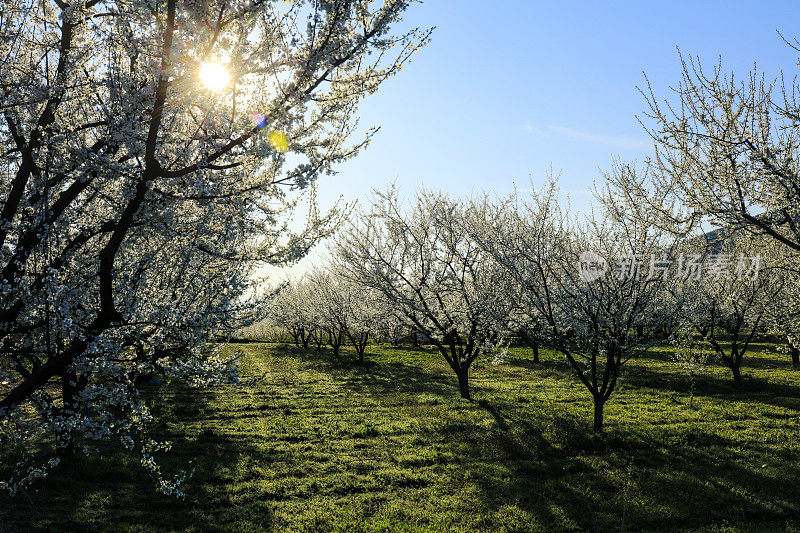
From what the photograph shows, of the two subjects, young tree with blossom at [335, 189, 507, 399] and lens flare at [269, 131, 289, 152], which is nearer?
lens flare at [269, 131, 289, 152]

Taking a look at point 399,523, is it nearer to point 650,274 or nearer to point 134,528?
point 134,528

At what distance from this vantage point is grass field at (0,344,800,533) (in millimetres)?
7938

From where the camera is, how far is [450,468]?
10414mm

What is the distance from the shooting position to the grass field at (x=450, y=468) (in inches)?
313

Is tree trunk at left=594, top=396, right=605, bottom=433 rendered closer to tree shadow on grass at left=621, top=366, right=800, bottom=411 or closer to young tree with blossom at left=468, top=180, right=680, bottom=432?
young tree with blossom at left=468, top=180, right=680, bottom=432

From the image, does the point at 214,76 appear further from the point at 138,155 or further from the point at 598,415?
the point at 598,415

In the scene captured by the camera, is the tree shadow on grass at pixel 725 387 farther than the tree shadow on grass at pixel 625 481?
Yes

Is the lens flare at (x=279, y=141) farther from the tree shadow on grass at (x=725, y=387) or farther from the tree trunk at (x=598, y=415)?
the tree shadow on grass at (x=725, y=387)

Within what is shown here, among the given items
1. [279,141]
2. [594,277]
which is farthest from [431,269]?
[279,141]

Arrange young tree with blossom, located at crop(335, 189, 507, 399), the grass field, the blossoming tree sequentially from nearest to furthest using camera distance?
1. the blossoming tree
2. the grass field
3. young tree with blossom, located at crop(335, 189, 507, 399)

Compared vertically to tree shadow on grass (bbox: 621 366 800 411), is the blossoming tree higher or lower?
higher

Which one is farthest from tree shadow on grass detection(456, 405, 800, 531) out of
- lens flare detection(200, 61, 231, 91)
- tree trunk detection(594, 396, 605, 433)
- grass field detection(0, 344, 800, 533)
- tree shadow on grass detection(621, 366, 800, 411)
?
lens flare detection(200, 61, 231, 91)

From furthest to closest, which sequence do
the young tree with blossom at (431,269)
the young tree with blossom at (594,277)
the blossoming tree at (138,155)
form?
1. the young tree with blossom at (431,269)
2. the young tree with blossom at (594,277)
3. the blossoming tree at (138,155)

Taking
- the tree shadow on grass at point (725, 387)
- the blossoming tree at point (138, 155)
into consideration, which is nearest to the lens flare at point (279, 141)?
the blossoming tree at point (138, 155)
